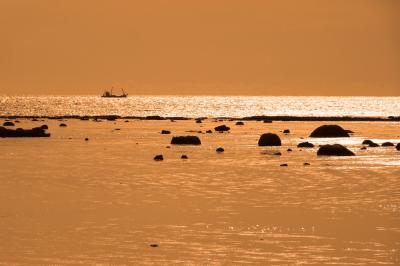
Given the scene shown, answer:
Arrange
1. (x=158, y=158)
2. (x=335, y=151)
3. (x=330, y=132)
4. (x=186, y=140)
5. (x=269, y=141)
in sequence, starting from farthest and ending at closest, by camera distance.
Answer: (x=330, y=132), (x=186, y=140), (x=269, y=141), (x=335, y=151), (x=158, y=158)

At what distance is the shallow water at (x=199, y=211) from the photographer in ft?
84.2

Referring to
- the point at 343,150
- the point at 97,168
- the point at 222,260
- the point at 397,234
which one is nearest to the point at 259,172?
the point at 97,168

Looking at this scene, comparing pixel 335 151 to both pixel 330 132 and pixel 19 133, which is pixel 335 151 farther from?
pixel 19 133

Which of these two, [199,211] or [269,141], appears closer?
[199,211]

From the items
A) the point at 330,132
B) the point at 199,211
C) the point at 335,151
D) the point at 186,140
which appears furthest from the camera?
the point at 330,132

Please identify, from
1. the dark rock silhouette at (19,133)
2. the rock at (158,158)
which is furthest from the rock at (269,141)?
the dark rock silhouette at (19,133)

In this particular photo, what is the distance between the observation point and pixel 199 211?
34719 millimetres

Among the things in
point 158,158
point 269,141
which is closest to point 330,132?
point 269,141

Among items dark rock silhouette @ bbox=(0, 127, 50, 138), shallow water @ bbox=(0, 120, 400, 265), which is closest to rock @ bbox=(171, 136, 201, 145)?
shallow water @ bbox=(0, 120, 400, 265)

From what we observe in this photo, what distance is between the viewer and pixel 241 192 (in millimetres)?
42438

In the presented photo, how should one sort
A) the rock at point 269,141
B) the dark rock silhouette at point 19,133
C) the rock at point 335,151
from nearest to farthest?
the rock at point 335,151 → the rock at point 269,141 → the dark rock silhouette at point 19,133

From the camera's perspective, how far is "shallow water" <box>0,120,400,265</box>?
25.7 m

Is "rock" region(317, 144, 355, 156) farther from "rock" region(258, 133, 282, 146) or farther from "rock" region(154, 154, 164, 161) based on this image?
"rock" region(258, 133, 282, 146)

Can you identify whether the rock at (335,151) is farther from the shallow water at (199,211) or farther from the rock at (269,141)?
the rock at (269,141)
